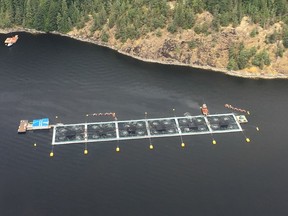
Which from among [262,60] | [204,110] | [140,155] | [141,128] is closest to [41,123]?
[141,128]

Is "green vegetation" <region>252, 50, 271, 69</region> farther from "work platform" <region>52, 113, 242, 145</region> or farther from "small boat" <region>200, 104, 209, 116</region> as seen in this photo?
"small boat" <region>200, 104, 209, 116</region>

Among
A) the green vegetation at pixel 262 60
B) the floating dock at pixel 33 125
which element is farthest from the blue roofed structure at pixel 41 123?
the green vegetation at pixel 262 60

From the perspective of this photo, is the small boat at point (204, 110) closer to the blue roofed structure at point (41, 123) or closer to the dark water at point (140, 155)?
the dark water at point (140, 155)

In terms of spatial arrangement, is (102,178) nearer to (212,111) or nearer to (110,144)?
(110,144)

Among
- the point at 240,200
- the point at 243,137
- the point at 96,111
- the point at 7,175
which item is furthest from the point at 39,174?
the point at 243,137

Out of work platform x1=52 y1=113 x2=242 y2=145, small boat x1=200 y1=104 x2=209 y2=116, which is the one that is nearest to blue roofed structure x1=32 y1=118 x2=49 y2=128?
work platform x1=52 y1=113 x2=242 y2=145

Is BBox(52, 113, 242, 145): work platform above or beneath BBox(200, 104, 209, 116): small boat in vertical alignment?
beneath
